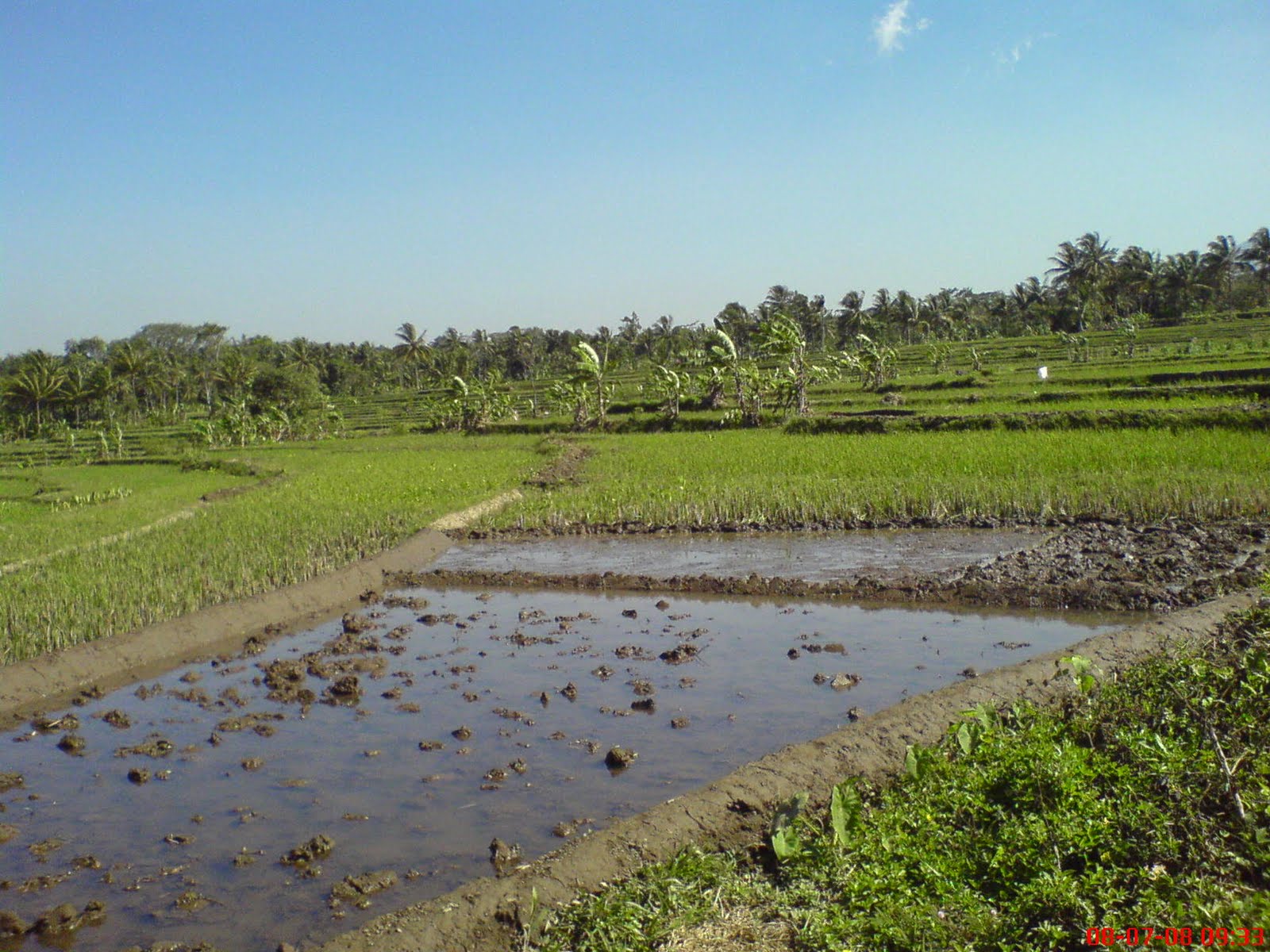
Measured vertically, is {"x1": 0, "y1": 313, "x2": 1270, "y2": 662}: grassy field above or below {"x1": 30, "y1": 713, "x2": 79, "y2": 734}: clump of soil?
above

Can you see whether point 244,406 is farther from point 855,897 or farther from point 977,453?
point 855,897

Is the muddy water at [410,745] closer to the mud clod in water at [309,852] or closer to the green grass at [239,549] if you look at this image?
the mud clod in water at [309,852]

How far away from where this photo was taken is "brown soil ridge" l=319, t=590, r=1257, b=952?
380cm

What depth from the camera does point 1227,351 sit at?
117 feet

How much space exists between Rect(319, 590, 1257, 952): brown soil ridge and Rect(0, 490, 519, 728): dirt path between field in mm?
5156

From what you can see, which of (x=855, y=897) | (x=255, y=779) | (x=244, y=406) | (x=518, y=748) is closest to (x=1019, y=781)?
(x=855, y=897)

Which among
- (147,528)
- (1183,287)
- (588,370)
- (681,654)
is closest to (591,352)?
(588,370)

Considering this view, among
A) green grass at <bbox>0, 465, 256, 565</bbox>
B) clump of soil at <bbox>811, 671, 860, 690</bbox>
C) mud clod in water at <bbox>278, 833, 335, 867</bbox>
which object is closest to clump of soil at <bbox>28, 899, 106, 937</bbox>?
mud clod in water at <bbox>278, 833, 335, 867</bbox>

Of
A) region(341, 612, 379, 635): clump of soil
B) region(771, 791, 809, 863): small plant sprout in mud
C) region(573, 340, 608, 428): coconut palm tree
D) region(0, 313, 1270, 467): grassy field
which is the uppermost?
region(573, 340, 608, 428): coconut palm tree

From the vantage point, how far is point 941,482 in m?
15.2

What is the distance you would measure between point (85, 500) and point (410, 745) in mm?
18844

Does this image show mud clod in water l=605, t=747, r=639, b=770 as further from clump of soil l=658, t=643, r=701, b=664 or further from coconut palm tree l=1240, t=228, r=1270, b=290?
coconut palm tree l=1240, t=228, r=1270, b=290

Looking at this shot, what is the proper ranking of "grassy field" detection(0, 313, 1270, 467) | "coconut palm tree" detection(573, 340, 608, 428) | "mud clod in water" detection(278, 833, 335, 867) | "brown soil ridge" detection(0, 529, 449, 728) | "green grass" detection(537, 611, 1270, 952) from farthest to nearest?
"coconut palm tree" detection(573, 340, 608, 428), "grassy field" detection(0, 313, 1270, 467), "brown soil ridge" detection(0, 529, 449, 728), "mud clod in water" detection(278, 833, 335, 867), "green grass" detection(537, 611, 1270, 952)
